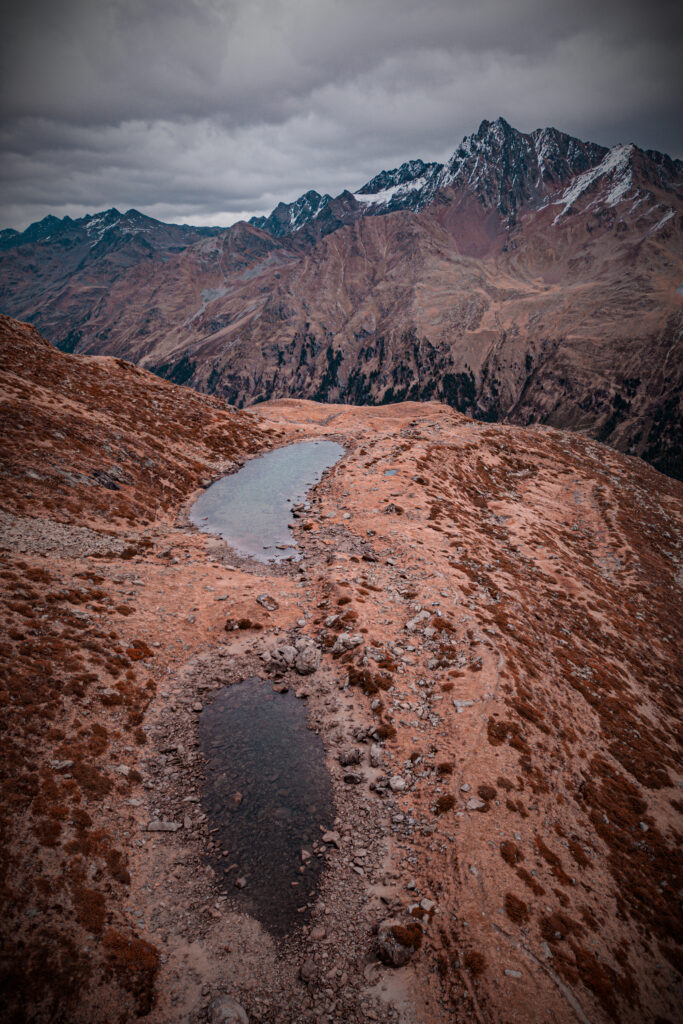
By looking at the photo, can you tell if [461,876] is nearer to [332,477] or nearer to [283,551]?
[283,551]

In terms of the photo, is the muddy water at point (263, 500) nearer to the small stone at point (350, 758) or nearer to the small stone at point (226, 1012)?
the small stone at point (350, 758)

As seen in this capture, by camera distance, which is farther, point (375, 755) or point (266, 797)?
point (375, 755)

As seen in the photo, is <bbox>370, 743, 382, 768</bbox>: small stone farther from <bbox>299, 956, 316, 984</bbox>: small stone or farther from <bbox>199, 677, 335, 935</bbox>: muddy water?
→ <bbox>299, 956, 316, 984</bbox>: small stone

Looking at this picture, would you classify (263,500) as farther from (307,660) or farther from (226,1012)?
(226,1012)

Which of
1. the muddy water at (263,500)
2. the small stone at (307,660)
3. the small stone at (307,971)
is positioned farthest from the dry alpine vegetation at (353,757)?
the muddy water at (263,500)

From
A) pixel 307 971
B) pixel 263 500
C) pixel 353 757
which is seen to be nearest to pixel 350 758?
pixel 353 757

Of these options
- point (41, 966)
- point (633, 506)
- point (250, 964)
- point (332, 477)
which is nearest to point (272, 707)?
point (250, 964)
